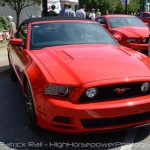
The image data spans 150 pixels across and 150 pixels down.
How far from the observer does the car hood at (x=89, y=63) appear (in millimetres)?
4223

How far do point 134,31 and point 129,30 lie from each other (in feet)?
0.72

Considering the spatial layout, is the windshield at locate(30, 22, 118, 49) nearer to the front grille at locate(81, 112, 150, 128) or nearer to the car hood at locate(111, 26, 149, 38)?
the front grille at locate(81, 112, 150, 128)

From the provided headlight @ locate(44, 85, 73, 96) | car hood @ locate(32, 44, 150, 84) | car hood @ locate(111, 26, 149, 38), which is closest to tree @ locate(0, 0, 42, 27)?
car hood @ locate(111, 26, 149, 38)

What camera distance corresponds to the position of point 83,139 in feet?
14.6

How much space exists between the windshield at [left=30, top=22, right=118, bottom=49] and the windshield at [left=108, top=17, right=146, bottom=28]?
5940 millimetres

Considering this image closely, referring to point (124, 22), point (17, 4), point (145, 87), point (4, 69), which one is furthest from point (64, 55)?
point (17, 4)

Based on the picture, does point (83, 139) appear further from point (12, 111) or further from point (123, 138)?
point (12, 111)

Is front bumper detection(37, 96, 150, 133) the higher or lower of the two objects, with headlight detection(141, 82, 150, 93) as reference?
lower

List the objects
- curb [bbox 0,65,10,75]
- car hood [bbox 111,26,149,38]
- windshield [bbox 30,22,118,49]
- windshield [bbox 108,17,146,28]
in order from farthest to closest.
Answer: windshield [bbox 108,17,146,28] < car hood [bbox 111,26,149,38] < curb [bbox 0,65,10,75] < windshield [bbox 30,22,118,49]

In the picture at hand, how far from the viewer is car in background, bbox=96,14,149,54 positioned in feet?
33.8

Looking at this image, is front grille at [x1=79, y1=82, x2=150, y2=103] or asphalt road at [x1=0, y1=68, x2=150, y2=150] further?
asphalt road at [x1=0, y1=68, x2=150, y2=150]

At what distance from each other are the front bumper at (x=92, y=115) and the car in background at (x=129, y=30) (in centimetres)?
621

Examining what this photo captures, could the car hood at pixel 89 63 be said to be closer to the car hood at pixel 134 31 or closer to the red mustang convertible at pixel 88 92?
the red mustang convertible at pixel 88 92

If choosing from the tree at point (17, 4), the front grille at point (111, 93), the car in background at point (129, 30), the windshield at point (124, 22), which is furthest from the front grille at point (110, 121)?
the tree at point (17, 4)
